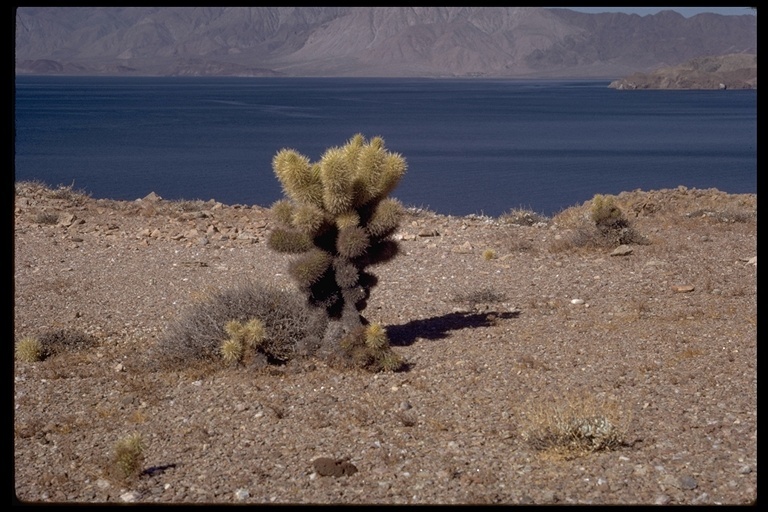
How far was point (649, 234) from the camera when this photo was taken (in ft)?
53.4

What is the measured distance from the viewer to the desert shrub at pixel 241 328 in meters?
9.33

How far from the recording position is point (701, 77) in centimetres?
17062

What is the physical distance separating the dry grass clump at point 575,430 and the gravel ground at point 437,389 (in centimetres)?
1

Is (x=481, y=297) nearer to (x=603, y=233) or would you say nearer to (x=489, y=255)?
(x=489, y=255)

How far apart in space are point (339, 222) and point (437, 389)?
85.3 inches

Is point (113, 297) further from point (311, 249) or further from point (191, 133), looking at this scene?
point (191, 133)

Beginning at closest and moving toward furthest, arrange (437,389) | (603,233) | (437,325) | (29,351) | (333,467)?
1. (333,467)
2. (437,389)
3. (29,351)
4. (437,325)
5. (603,233)

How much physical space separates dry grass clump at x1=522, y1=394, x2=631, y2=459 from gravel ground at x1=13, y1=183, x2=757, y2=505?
1 centimetres

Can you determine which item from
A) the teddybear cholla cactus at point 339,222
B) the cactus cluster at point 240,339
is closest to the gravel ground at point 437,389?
the cactus cluster at point 240,339

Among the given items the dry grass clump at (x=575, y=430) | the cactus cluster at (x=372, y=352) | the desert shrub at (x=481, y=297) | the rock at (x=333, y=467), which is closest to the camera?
the rock at (x=333, y=467)

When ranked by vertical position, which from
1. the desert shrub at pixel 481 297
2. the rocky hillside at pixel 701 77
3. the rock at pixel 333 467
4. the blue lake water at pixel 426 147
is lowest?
the rock at pixel 333 467

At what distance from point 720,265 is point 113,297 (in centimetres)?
817

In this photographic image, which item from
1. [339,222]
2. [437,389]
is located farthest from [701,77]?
[437,389]

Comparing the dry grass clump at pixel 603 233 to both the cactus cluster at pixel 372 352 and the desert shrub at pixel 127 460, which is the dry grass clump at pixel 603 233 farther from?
the desert shrub at pixel 127 460
